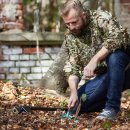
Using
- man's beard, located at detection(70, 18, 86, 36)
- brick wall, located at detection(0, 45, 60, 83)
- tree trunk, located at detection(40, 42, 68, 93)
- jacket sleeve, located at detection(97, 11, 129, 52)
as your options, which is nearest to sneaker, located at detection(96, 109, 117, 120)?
jacket sleeve, located at detection(97, 11, 129, 52)

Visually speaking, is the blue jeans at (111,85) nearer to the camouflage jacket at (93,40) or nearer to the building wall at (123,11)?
the camouflage jacket at (93,40)

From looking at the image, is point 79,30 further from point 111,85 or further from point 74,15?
point 111,85

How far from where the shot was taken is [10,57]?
8.12 metres

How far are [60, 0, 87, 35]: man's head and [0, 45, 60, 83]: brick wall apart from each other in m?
3.58

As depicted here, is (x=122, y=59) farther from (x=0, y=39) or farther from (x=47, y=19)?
(x=47, y=19)

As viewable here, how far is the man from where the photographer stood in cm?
451

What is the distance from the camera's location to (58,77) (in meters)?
6.51

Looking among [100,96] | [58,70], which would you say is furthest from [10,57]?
[100,96]

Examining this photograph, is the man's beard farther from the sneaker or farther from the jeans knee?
the sneaker

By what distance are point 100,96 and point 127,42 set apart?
1.89 feet

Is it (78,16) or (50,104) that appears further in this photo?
(50,104)

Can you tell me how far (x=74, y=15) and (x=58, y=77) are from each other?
6.90 ft

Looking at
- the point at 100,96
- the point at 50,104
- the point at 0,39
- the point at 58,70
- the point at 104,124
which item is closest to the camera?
the point at 104,124

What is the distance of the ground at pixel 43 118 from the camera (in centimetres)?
446
